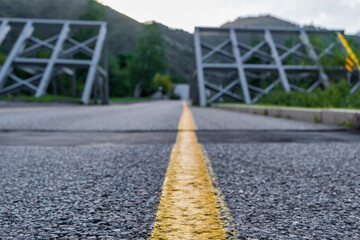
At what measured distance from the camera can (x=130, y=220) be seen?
117 cm

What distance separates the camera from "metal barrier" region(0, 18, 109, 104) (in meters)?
22.8

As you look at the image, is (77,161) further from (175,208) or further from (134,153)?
(175,208)

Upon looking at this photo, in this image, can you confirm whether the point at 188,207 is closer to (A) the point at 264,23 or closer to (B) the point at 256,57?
(A) the point at 264,23

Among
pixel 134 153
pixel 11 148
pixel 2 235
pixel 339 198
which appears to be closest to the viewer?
pixel 2 235

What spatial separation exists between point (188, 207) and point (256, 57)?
27.3 metres

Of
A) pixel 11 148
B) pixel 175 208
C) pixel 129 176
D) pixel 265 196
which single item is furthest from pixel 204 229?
pixel 11 148

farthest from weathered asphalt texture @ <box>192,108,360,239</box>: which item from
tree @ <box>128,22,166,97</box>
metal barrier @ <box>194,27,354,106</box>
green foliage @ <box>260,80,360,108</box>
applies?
tree @ <box>128,22,166,97</box>

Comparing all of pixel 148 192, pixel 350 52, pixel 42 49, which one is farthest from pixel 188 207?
pixel 42 49

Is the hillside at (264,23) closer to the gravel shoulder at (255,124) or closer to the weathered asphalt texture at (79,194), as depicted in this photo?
the gravel shoulder at (255,124)

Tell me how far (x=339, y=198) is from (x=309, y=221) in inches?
15.3

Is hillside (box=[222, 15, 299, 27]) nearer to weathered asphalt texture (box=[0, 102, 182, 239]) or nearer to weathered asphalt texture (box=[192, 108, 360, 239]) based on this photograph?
weathered asphalt texture (box=[192, 108, 360, 239])

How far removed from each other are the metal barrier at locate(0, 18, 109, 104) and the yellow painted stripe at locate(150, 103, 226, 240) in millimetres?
20246

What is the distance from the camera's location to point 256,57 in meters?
27.3

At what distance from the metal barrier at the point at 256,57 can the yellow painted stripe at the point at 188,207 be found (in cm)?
2014
